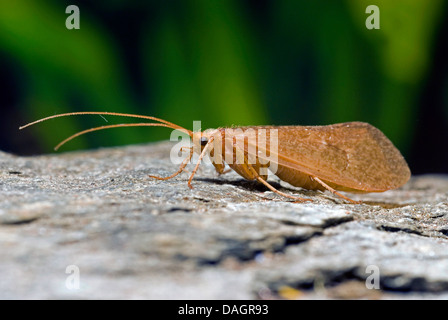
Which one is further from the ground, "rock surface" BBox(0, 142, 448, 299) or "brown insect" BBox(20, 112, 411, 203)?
"brown insect" BBox(20, 112, 411, 203)

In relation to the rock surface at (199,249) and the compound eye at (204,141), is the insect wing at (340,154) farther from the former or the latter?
the rock surface at (199,249)

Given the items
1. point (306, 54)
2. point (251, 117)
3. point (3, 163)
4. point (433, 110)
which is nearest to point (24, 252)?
point (3, 163)

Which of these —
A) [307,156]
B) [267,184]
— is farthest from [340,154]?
[267,184]

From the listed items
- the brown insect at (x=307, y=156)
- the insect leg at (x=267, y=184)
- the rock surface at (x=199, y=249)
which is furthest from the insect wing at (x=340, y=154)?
the rock surface at (x=199, y=249)

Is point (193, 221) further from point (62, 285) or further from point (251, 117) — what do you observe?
point (251, 117)

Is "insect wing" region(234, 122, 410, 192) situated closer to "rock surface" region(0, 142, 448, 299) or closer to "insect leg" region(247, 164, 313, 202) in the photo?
"insect leg" region(247, 164, 313, 202)

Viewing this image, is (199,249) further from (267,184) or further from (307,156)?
(307,156)

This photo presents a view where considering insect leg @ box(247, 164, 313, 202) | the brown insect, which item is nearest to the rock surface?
insect leg @ box(247, 164, 313, 202)
